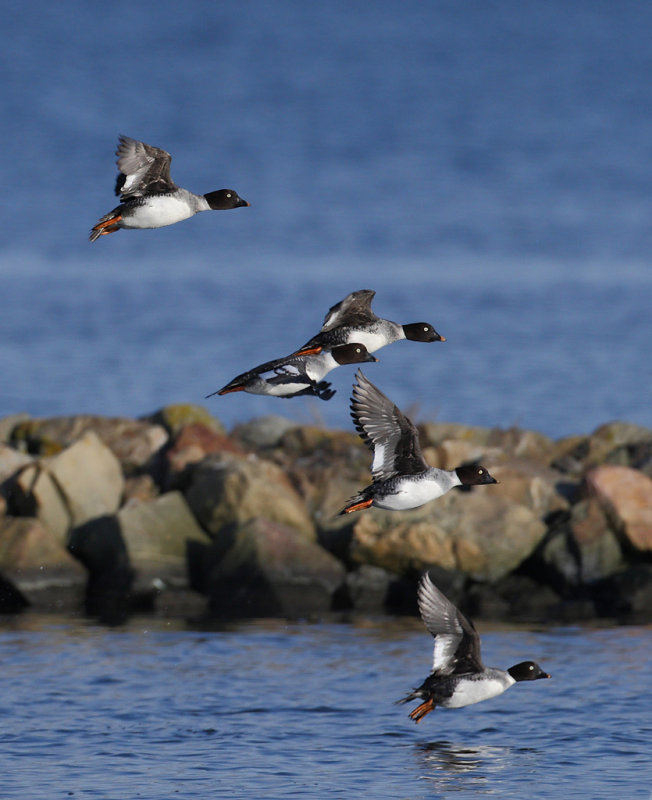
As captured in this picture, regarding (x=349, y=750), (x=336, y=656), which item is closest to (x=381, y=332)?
(x=349, y=750)

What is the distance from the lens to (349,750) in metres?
15.8

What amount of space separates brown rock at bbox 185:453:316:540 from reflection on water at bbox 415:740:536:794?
29.7 ft

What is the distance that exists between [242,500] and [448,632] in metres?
11.2

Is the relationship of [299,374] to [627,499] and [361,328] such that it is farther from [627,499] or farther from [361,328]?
[627,499]

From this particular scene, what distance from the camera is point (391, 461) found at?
13031 millimetres

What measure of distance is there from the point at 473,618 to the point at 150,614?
4.96 metres

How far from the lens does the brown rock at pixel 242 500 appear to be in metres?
25.0

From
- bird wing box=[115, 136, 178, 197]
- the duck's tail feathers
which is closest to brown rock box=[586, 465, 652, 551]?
the duck's tail feathers

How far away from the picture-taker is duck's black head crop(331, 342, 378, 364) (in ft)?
43.0

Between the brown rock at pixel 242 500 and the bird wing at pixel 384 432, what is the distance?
38.7 feet

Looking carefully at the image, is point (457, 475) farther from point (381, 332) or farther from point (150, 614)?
point (150, 614)

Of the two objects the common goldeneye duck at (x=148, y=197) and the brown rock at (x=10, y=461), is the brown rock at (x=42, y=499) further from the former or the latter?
the common goldeneye duck at (x=148, y=197)

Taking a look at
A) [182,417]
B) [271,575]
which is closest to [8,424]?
[182,417]

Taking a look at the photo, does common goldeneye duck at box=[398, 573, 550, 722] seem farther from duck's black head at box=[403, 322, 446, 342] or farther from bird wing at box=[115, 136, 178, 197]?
bird wing at box=[115, 136, 178, 197]
